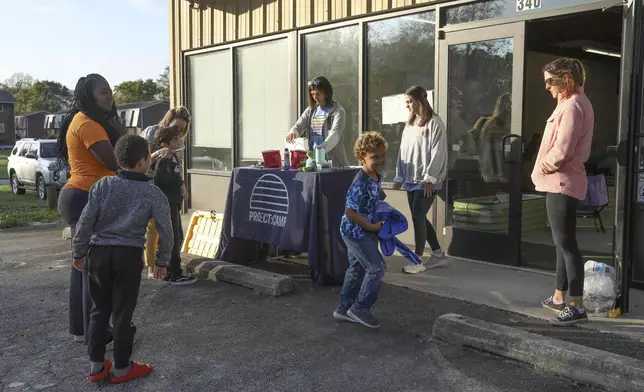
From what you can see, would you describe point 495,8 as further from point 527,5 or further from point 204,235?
point 204,235

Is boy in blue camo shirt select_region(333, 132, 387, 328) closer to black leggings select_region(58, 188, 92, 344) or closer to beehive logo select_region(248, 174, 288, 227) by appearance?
beehive logo select_region(248, 174, 288, 227)

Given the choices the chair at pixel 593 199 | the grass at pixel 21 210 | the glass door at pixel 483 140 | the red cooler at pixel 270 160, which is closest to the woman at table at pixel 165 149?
the red cooler at pixel 270 160

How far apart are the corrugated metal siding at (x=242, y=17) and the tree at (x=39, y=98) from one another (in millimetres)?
100718

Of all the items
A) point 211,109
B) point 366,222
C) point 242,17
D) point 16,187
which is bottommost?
point 16,187

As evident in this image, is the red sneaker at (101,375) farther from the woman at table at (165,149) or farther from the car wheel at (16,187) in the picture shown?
the car wheel at (16,187)

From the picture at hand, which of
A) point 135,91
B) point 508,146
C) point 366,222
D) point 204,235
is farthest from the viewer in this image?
point 135,91

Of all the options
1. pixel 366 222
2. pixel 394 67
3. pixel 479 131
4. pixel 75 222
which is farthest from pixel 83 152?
pixel 394 67

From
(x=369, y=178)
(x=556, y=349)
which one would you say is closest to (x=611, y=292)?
(x=556, y=349)

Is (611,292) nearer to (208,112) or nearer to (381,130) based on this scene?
(381,130)

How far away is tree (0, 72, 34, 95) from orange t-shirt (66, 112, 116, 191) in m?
125

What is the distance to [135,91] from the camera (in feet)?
275

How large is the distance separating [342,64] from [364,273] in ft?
14.8

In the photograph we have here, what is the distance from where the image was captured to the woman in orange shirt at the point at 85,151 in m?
4.18

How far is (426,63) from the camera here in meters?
7.45
